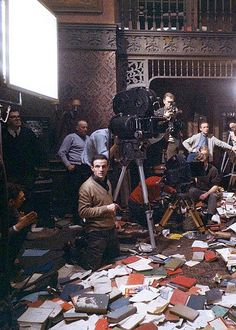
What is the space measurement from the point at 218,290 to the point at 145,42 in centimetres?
498

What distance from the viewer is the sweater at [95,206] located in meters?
3.86

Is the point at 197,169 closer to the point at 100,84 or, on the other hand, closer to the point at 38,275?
the point at 100,84

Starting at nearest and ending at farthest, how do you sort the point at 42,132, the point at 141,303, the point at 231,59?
the point at 141,303 → the point at 42,132 → the point at 231,59

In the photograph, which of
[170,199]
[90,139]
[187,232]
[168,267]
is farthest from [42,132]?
[168,267]

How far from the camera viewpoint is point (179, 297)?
9.96 ft

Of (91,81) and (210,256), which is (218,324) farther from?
(91,81)

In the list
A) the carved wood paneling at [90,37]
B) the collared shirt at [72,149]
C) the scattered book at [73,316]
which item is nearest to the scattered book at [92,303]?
the scattered book at [73,316]

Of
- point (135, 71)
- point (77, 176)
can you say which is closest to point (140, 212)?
point (77, 176)

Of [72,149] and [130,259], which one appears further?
[72,149]

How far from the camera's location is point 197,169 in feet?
17.3

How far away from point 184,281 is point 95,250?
1.06 meters

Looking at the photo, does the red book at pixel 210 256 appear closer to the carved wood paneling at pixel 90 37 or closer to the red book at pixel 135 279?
the red book at pixel 135 279

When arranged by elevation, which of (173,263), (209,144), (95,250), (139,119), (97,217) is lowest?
(173,263)

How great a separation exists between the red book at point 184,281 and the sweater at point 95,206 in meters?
1.00
